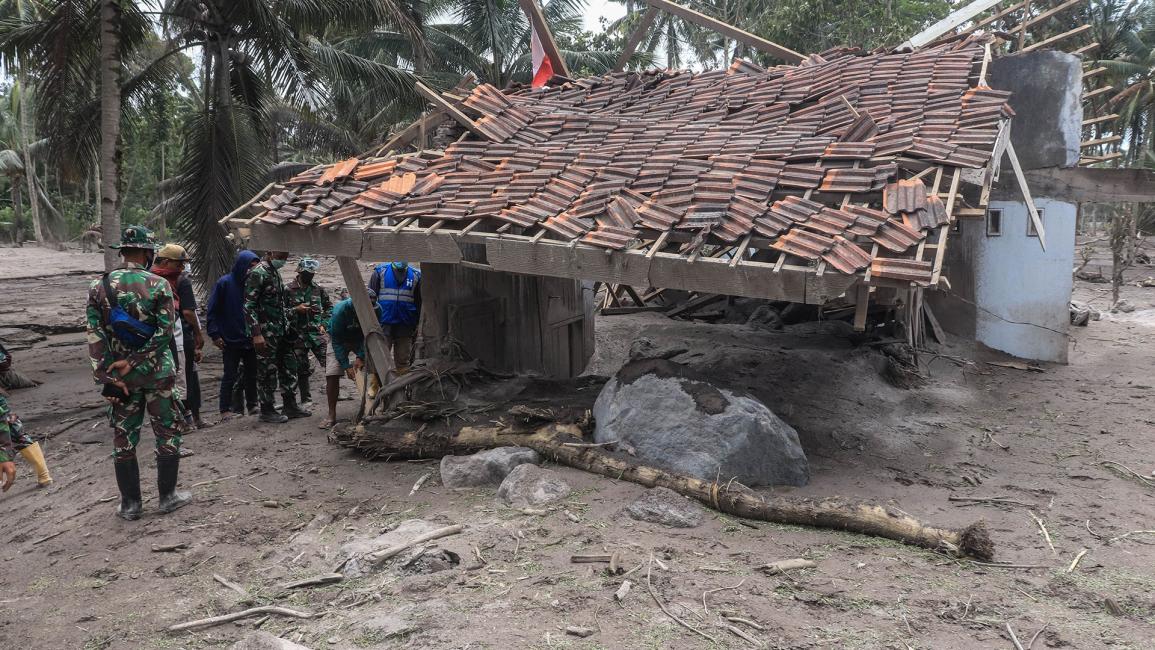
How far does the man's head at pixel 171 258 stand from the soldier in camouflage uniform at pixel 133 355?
5.61 feet

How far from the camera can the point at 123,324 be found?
5.18 metres

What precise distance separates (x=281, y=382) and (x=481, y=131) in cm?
330

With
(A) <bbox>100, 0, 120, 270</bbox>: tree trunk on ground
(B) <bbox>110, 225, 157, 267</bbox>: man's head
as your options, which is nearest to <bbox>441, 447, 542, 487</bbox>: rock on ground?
(B) <bbox>110, 225, 157, 267</bbox>: man's head

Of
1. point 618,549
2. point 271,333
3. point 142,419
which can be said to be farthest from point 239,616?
point 271,333

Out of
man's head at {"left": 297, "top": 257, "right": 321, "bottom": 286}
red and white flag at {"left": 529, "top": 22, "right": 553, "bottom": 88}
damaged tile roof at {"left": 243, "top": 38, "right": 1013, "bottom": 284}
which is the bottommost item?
man's head at {"left": 297, "top": 257, "right": 321, "bottom": 286}

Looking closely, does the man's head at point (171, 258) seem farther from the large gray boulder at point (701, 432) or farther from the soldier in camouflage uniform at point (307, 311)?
the large gray boulder at point (701, 432)

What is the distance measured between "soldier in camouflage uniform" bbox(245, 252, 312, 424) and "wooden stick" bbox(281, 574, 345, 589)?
3642 millimetres

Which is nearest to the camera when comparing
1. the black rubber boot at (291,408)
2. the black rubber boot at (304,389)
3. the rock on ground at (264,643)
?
the rock on ground at (264,643)

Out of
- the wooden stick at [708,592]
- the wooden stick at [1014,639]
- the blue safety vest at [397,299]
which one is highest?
the blue safety vest at [397,299]

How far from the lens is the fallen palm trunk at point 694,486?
472cm

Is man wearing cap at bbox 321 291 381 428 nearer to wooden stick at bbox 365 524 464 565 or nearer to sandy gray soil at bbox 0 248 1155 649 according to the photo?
sandy gray soil at bbox 0 248 1155 649

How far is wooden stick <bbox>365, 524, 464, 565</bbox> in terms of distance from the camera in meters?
4.55

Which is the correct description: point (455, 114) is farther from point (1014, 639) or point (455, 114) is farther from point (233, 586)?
point (1014, 639)

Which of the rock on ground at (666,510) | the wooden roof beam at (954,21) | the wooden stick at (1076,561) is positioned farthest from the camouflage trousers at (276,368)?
the wooden roof beam at (954,21)
